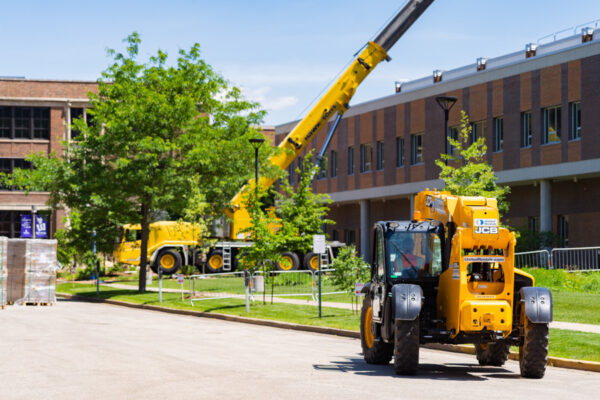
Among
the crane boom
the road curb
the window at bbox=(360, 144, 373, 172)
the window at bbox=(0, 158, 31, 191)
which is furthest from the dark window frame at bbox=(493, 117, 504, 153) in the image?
the window at bbox=(0, 158, 31, 191)

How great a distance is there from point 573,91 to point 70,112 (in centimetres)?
4068

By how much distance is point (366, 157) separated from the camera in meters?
58.7

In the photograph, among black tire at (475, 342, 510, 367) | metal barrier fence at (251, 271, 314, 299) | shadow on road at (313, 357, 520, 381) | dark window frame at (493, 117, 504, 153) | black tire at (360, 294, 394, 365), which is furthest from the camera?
dark window frame at (493, 117, 504, 153)

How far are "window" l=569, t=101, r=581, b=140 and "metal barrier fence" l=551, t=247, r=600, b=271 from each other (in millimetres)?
6419

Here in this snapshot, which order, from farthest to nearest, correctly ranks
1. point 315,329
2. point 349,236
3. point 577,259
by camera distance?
point 349,236 < point 577,259 < point 315,329

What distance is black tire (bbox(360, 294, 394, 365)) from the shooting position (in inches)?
575

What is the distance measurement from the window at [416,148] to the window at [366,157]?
16.4 ft

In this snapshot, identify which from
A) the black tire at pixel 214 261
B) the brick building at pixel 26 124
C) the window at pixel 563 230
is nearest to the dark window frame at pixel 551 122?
the window at pixel 563 230

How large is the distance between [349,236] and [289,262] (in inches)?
732

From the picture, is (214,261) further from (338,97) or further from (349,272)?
(349,272)

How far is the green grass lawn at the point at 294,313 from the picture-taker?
16.3 meters

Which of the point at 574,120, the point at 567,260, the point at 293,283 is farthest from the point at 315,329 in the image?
the point at 574,120

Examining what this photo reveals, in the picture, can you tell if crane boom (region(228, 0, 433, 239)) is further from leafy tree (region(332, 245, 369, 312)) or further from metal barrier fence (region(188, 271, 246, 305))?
leafy tree (region(332, 245, 369, 312))

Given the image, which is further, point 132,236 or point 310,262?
point 132,236
